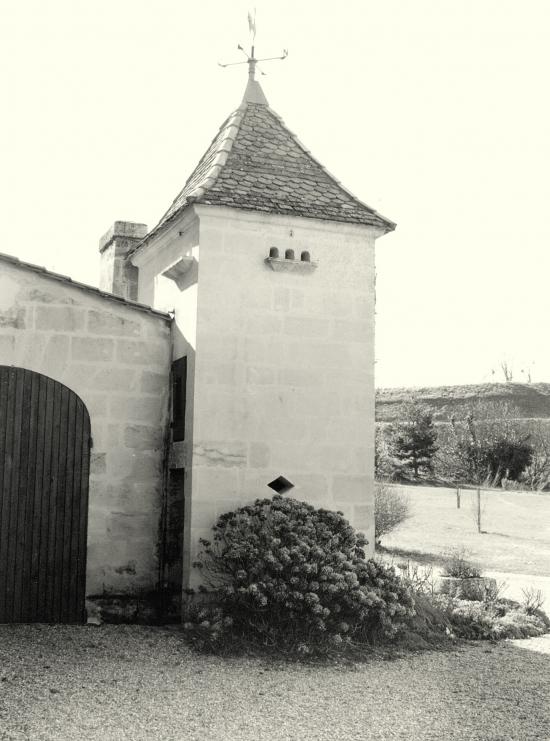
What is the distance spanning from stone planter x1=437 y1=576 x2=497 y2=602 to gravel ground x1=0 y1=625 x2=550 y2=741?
2091 mm

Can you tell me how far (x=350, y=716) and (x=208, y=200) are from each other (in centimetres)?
482

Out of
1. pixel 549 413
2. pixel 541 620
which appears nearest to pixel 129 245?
pixel 541 620

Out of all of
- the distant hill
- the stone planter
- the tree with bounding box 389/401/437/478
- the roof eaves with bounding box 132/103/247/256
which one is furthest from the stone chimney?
the distant hill

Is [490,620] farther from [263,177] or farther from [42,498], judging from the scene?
[263,177]

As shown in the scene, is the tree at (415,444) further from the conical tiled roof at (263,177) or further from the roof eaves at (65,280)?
the roof eaves at (65,280)

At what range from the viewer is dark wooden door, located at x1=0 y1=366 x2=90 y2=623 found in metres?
7.47

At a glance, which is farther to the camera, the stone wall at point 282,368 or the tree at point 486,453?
the tree at point 486,453

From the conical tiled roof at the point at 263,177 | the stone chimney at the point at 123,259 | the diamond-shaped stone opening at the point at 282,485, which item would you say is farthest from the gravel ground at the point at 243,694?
the stone chimney at the point at 123,259

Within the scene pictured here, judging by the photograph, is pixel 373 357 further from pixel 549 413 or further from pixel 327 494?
pixel 549 413

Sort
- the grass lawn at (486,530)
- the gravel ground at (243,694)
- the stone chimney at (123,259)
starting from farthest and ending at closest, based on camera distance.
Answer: the grass lawn at (486,530), the stone chimney at (123,259), the gravel ground at (243,694)

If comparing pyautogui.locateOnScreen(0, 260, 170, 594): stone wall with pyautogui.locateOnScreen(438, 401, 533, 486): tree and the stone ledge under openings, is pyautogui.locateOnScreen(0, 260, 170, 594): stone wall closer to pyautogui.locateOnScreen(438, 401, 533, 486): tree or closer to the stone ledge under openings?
the stone ledge under openings

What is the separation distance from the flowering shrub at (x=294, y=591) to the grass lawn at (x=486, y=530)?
269 inches

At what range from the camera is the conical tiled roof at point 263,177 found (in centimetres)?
818

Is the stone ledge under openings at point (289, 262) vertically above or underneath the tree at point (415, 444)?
above
